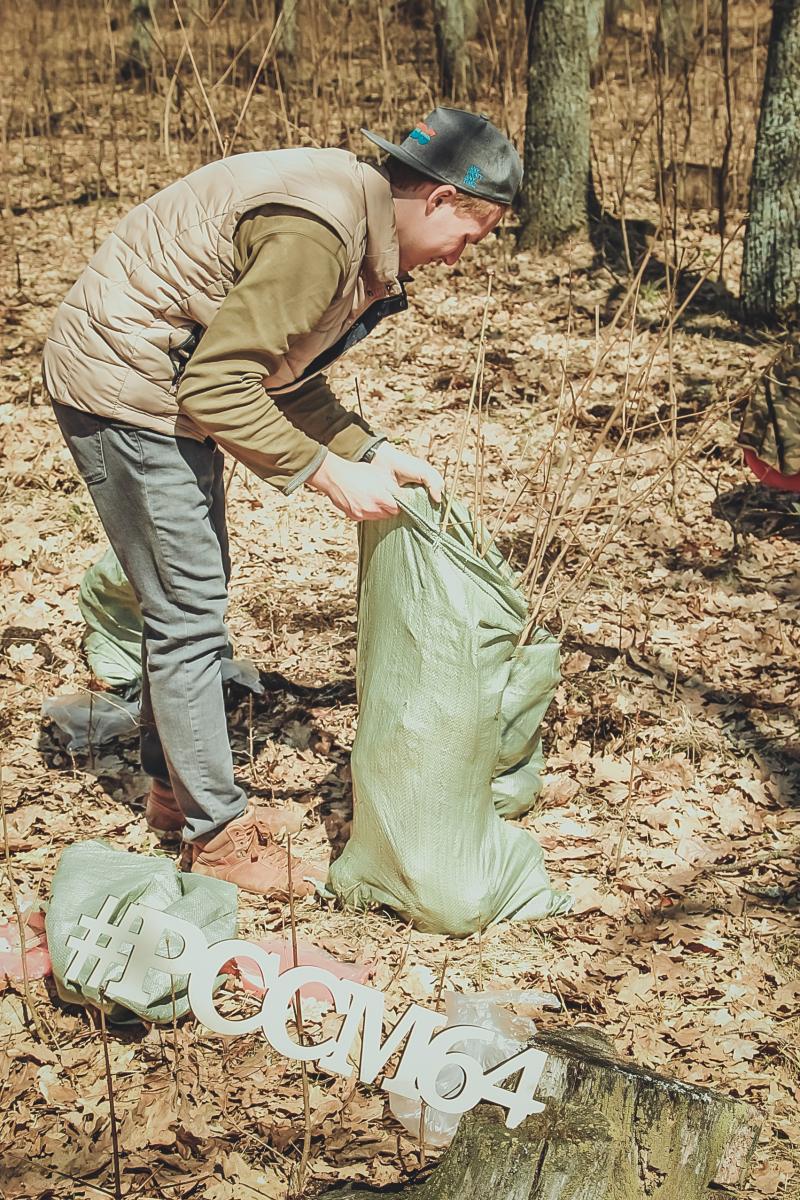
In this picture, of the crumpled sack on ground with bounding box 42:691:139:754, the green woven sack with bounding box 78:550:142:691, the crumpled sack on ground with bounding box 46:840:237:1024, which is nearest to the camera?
the crumpled sack on ground with bounding box 46:840:237:1024

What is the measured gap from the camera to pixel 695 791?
3398mm

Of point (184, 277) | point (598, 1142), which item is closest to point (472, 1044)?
point (598, 1142)

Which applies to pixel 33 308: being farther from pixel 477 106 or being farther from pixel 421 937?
pixel 421 937

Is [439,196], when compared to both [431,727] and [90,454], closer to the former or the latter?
[90,454]

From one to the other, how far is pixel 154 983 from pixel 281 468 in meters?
1.12

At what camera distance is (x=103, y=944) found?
242 centimetres

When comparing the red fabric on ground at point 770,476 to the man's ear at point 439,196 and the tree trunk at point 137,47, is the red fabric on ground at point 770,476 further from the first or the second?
the tree trunk at point 137,47

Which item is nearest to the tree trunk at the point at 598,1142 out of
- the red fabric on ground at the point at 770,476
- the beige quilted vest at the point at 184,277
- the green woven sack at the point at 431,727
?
the green woven sack at the point at 431,727

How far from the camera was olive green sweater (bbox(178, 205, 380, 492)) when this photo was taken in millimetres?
2199

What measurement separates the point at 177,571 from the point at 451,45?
25.0 ft

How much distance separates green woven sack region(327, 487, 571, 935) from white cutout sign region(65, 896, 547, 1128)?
0.47 meters

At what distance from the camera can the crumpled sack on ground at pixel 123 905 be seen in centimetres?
243

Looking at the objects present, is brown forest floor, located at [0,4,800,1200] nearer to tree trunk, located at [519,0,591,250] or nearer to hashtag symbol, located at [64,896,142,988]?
hashtag symbol, located at [64,896,142,988]

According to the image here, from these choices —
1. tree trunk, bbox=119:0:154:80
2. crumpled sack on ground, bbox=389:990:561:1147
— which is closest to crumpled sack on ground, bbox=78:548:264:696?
crumpled sack on ground, bbox=389:990:561:1147
